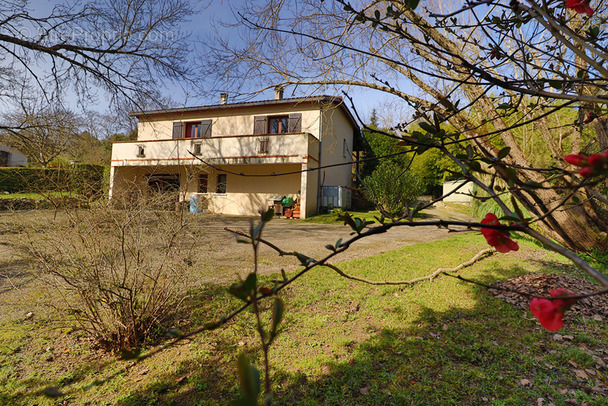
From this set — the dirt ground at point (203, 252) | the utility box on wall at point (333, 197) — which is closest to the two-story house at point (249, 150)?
the utility box on wall at point (333, 197)

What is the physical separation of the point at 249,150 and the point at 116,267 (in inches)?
435

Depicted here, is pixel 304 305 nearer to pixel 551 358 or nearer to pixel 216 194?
pixel 551 358

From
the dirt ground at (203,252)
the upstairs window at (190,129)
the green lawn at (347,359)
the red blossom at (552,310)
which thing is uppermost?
the upstairs window at (190,129)

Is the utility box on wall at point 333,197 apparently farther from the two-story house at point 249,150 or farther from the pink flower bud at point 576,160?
the pink flower bud at point 576,160

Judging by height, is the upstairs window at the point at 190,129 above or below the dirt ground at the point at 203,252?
above

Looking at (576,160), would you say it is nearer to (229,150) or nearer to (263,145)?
(263,145)

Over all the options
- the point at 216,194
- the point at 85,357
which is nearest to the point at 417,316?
the point at 85,357

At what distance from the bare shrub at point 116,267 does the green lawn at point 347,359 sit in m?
0.28

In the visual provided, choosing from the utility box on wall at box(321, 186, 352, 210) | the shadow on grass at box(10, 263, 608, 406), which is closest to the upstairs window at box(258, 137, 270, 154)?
the utility box on wall at box(321, 186, 352, 210)

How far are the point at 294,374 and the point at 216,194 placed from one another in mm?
13262

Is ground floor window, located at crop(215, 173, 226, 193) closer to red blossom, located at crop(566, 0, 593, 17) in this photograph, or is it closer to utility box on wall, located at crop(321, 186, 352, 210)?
utility box on wall, located at crop(321, 186, 352, 210)

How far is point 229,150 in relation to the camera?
13.6 metres

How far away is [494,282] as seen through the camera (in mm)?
4488

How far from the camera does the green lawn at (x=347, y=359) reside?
88.4 inches
